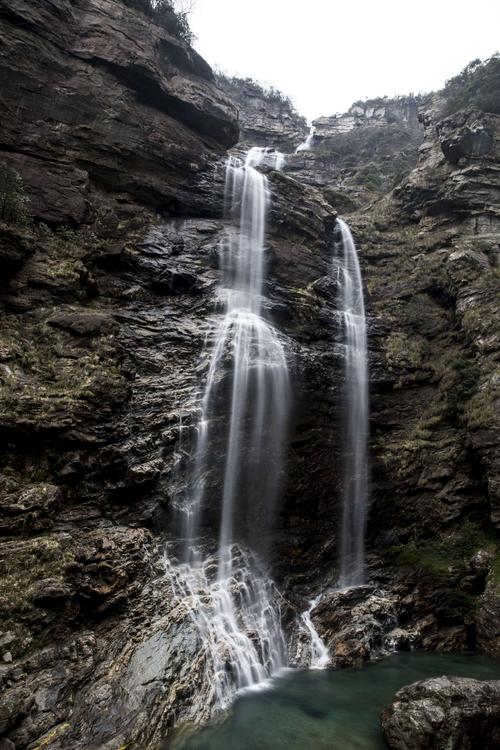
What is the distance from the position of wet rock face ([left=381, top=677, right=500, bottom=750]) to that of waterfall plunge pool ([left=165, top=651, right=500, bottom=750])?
0.53m

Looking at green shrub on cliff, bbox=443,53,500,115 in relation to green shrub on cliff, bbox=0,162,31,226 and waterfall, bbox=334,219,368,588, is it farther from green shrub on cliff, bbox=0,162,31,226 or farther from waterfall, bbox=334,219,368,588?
green shrub on cliff, bbox=0,162,31,226

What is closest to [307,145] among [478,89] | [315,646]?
[478,89]

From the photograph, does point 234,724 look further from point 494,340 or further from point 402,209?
point 402,209

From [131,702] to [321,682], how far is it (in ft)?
14.8

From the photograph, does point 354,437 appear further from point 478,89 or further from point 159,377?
point 478,89

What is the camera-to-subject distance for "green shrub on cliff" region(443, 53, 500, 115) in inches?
1024

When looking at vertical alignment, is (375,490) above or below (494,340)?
Answer: below

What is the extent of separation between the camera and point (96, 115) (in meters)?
17.3

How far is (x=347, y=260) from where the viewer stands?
70.8 feet

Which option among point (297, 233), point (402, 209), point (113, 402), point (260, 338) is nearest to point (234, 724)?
point (113, 402)

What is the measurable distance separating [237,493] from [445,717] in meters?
6.90

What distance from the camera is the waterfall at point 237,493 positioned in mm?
9602

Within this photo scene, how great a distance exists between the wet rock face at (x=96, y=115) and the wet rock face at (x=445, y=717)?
1568 cm

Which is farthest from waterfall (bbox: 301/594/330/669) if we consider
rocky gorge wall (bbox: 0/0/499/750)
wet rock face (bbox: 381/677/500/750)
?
wet rock face (bbox: 381/677/500/750)
